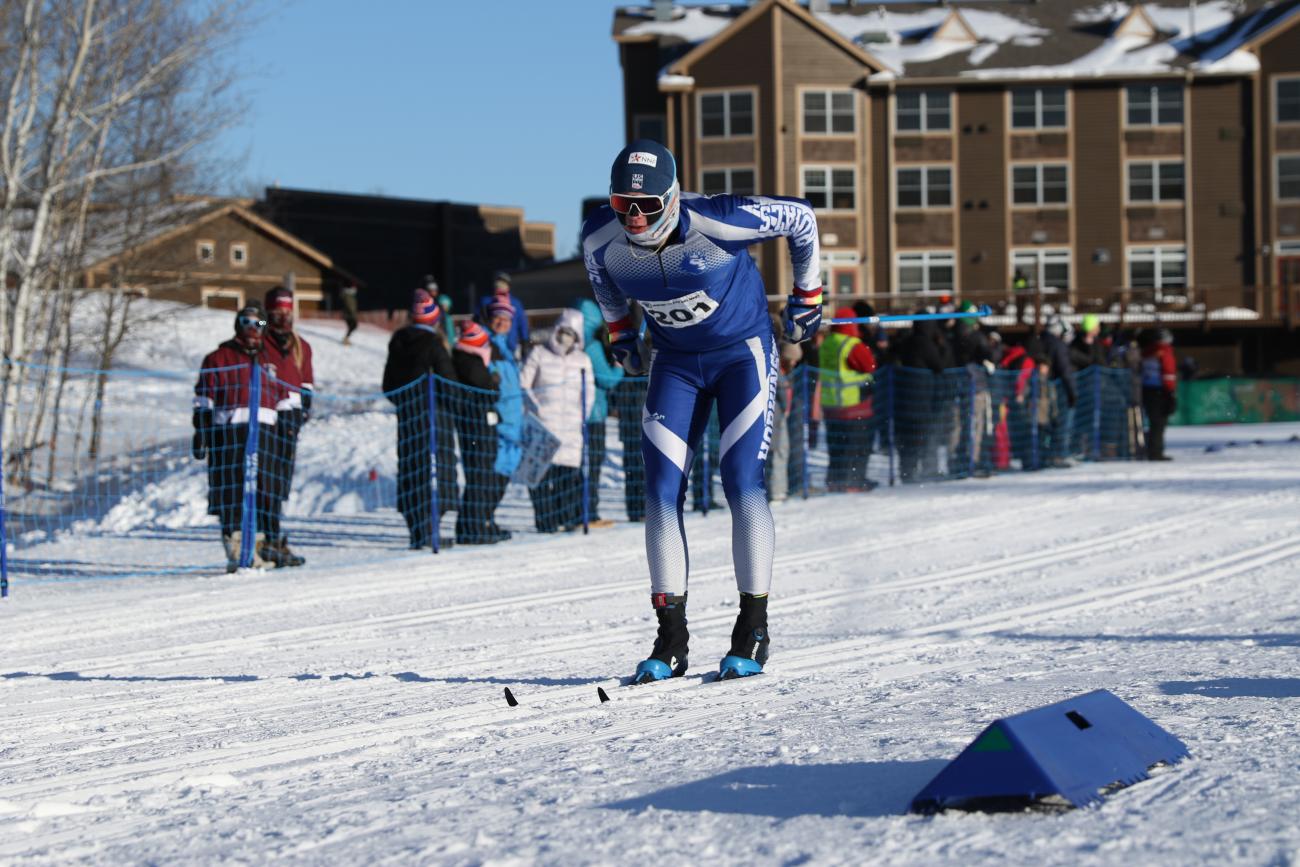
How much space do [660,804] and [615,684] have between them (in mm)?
1992

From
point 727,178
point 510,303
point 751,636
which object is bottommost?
point 751,636

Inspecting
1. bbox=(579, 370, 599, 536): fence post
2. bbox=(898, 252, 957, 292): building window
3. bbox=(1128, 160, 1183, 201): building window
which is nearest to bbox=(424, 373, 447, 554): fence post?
bbox=(579, 370, 599, 536): fence post

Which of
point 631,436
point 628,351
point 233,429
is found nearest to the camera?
point 628,351

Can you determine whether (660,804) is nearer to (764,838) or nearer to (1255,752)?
(764,838)

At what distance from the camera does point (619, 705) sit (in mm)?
5004

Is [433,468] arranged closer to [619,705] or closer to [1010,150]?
[619,705]

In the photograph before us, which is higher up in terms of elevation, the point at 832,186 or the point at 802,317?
the point at 832,186

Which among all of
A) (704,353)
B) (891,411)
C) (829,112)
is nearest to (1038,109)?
(829,112)

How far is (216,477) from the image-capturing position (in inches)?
424

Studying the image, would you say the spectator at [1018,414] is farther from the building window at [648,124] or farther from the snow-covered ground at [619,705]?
the building window at [648,124]

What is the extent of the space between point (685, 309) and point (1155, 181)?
4523 cm

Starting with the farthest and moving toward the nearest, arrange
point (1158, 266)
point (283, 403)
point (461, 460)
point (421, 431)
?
point (1158, 266)
point (461, 460)
point (421, 431)
point (283, 403)

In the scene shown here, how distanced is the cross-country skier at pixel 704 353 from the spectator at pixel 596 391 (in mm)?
7278

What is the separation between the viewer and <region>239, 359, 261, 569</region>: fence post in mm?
10516
